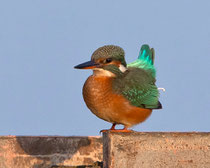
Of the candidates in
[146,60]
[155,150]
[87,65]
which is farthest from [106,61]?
[146,60]

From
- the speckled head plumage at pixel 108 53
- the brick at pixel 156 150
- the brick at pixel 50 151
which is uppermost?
the speckled head plumage at pixel 108 53

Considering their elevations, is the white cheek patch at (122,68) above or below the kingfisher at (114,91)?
above

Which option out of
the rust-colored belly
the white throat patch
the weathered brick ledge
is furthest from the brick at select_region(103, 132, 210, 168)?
the white throat patch

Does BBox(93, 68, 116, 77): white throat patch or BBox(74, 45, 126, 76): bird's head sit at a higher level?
BBox(74, 45, 126, 76): bird's head

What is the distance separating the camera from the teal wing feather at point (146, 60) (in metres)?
10.2

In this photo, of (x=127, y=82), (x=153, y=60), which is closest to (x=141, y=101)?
(x=127, y=82)

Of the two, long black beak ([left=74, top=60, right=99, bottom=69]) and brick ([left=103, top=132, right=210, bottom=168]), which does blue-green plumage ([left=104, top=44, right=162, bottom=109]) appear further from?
brick ([left=103, top=132, right=210, bottom=168])

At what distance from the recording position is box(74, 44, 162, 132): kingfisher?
8344 millimetres

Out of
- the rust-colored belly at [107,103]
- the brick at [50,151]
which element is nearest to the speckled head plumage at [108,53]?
the rust-colored belly at [107,103]

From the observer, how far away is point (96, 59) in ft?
27.5

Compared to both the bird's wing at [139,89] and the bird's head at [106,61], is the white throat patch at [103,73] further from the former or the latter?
the bird's wing at [139,89]

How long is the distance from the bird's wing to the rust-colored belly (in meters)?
0.16

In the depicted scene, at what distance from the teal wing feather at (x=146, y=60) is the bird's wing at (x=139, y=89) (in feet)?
1.81

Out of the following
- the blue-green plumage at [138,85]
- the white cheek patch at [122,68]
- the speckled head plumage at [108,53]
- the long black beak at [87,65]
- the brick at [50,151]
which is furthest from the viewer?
the brick at [50,151]
